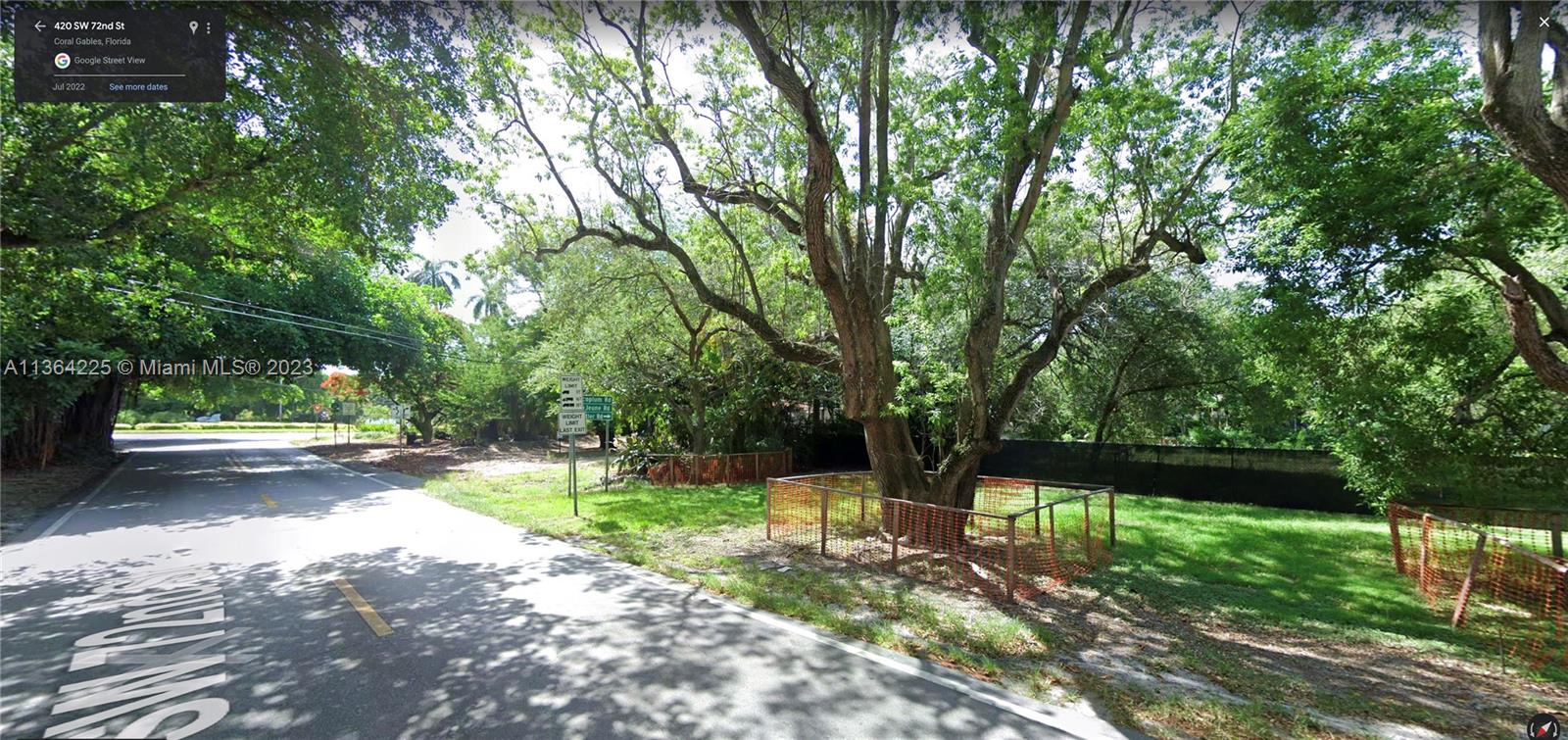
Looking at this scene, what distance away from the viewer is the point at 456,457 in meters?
26.4

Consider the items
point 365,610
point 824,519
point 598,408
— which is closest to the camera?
point 365,610

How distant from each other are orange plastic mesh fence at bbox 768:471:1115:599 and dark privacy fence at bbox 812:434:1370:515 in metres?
7.39

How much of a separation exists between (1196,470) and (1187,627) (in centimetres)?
1379

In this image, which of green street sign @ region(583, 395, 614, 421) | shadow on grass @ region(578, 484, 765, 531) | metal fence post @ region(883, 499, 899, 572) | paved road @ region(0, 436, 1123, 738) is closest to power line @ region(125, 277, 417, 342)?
paved road @ region(0, 436, 1123, 738)

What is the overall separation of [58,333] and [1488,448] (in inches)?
1100

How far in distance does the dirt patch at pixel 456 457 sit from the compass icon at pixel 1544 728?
21.1 meters

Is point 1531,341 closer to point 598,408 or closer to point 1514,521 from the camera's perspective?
point 1514,521

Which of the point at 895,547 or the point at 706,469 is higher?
the point at 895,547

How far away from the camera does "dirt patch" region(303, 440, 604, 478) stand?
71.5 ft

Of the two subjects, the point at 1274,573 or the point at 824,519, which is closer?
the point at 1274,573

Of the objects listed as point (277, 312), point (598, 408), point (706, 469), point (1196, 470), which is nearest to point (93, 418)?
point (277, 312)

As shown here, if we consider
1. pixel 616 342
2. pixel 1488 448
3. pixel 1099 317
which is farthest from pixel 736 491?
pixel 1488 448

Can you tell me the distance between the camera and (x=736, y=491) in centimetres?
1592
